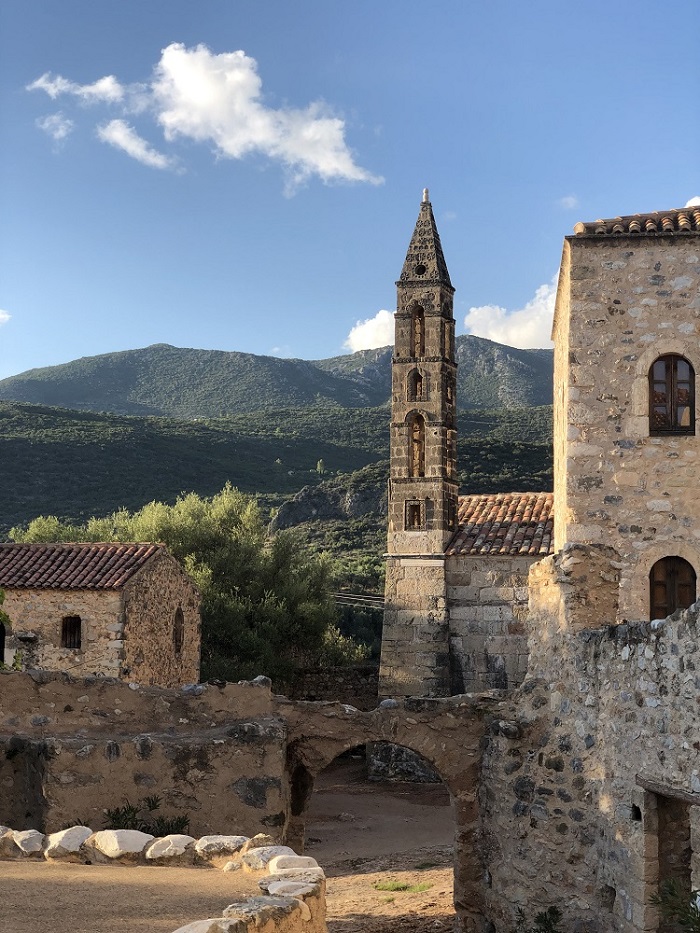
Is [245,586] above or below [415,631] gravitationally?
above

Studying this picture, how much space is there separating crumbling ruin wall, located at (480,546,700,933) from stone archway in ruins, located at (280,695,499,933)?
24 cm

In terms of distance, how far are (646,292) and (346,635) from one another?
2095 centimetres

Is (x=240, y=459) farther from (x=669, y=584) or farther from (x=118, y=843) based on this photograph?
(x=118, y=843)

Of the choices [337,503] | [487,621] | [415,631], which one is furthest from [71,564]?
[337,503]

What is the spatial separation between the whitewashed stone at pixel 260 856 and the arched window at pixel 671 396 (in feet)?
34.4

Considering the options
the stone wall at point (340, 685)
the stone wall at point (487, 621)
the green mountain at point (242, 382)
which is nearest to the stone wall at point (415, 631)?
the stone wall at point (487, 621)

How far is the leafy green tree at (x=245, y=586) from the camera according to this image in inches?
1037

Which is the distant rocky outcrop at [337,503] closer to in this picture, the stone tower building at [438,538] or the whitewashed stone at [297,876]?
the stone tower building at [438,538]

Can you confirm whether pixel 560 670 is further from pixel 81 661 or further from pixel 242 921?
pixel 81 661

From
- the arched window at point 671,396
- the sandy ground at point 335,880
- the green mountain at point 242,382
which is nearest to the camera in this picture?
the sandy ground at point 335,880

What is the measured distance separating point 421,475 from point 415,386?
75.0 inches

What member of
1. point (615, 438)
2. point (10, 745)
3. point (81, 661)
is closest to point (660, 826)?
point (10, 745)

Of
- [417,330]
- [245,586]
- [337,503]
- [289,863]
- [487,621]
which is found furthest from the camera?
[337,503]

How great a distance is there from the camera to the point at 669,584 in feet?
53.0
